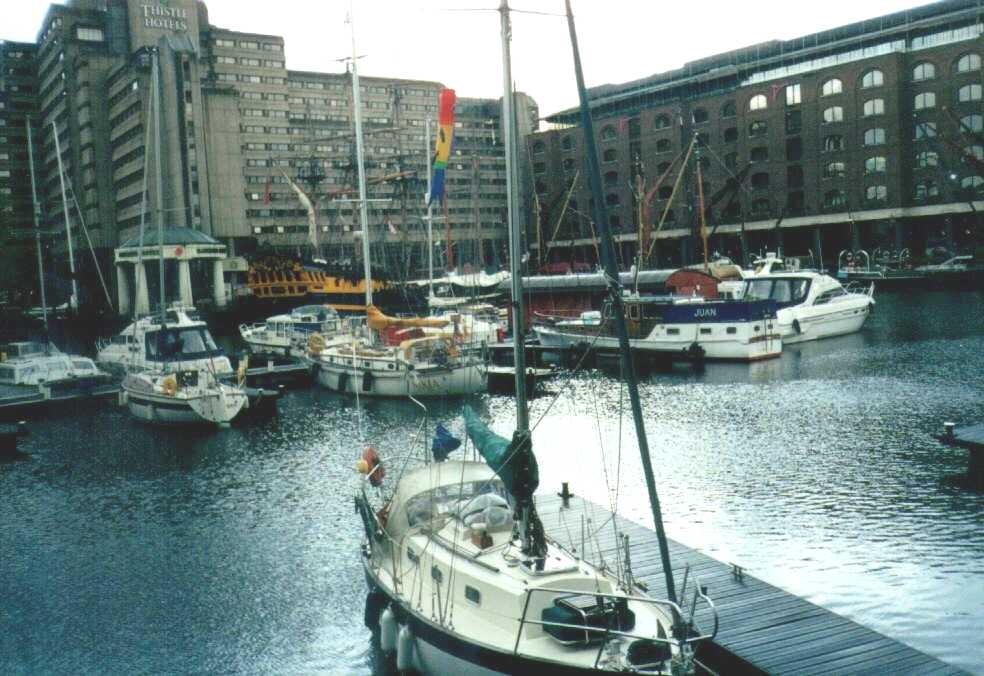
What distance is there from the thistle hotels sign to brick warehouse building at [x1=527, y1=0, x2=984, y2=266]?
49.2 m

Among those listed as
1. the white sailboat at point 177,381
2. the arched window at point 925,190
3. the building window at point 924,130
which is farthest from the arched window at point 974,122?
the white sailboat at point 177,381

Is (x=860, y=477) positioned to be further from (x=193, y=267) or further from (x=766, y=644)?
(x=193, y=267)

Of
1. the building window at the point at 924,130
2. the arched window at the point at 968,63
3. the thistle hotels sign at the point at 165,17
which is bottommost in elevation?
the building window at the point at 924,130

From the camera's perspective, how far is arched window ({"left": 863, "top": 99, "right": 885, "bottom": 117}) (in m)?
78.8

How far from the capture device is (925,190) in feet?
258

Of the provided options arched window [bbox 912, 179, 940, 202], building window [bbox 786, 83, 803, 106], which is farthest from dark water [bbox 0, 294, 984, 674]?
building window [bbox 786, 83, 803, 106]

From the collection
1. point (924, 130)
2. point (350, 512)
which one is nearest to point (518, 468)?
point (350, 512)

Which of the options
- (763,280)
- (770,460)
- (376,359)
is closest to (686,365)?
(763,280)

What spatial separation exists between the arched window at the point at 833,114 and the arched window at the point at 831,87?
147 cm

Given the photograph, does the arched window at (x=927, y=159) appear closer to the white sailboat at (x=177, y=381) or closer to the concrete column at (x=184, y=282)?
the white sailboat at (x=177, y=381)

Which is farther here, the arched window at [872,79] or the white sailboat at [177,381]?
the arched window at [872,79]

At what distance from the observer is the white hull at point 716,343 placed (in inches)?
1774

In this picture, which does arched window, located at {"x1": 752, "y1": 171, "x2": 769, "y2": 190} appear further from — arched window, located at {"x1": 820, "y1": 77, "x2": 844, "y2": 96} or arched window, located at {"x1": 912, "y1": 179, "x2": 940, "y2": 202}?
arched window, located at {"x1": 912, "y1": 179, "x2": 940, "y2": 202}

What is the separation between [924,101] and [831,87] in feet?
27.8
